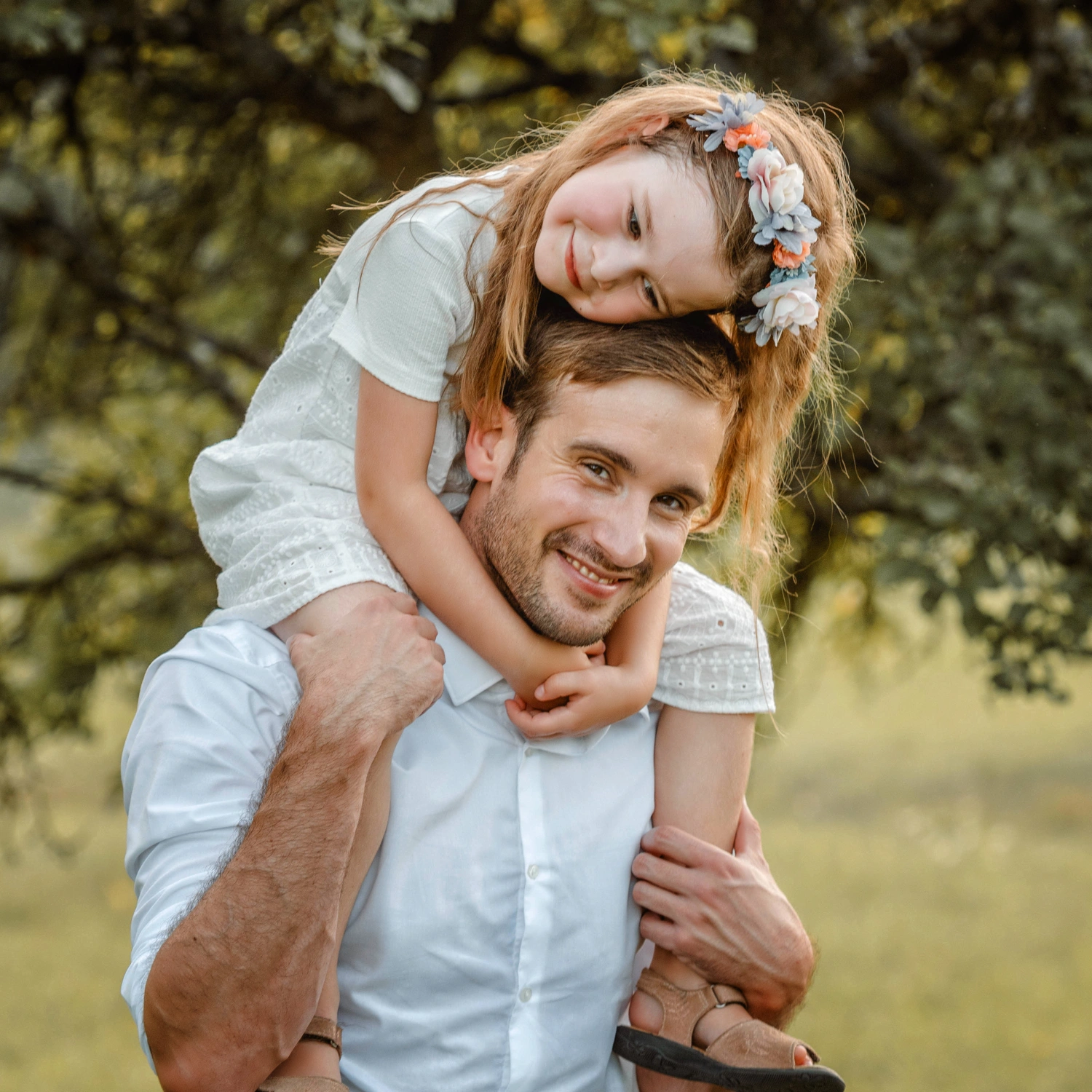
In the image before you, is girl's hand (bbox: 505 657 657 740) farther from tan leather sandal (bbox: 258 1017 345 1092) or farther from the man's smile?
tan leather sandal (bbox: 258 1017 345 1092)

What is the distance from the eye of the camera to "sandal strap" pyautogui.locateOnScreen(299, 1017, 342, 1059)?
5.62 ft

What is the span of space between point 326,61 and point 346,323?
66.8 inches

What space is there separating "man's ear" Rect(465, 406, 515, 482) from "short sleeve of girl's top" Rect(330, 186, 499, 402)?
10 cm

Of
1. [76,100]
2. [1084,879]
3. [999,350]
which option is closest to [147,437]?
[76,100]

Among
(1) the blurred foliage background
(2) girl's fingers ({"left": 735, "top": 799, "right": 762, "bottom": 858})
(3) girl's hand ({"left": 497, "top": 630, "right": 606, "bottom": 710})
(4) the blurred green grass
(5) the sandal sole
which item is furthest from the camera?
(4) the blurred green grass

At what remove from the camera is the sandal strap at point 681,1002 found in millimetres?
2006

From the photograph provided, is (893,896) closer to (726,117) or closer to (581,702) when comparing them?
(581,702)

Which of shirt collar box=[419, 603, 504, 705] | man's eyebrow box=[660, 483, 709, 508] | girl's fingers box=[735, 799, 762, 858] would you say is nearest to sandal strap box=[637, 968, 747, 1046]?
girl's fingers box=[735, 799, 762, 858]

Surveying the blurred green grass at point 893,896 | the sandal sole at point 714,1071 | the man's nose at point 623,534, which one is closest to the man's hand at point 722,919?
the sandal sole at point 714,1071

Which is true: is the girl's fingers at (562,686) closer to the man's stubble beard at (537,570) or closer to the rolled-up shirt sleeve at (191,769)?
the man's stubble beard at (537,570)

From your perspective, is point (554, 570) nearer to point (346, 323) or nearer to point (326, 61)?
point (346, 323)

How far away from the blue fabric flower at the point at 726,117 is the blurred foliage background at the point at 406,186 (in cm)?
60

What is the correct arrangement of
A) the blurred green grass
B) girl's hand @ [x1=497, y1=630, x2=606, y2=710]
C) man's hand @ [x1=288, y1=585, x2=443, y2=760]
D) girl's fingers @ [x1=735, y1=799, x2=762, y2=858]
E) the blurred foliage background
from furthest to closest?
the blurred green grass < the blurred foliage background < girl's fingers @ [x1=735, y1=799, x2=762, y2=858] < girl's hand @ [x1=497, y1=630, x2=606, y2=710] < man's hand @ [x1=288, y1=585, x2=443, y2=760]

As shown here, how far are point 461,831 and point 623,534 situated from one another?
500 mm
